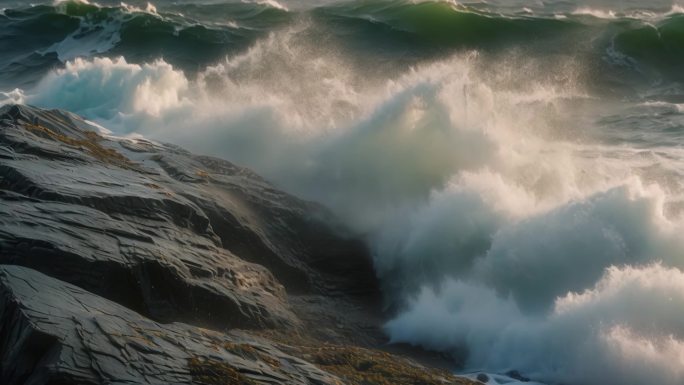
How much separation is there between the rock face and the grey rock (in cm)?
69

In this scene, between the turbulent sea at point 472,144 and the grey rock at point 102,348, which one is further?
the turbulent sea at point 472,144

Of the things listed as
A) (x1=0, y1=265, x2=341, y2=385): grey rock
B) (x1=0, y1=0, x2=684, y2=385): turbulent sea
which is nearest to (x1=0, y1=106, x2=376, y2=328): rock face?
(x1=0, y1=265, x2=341, y2=385): grey rock

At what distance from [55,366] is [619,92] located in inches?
761

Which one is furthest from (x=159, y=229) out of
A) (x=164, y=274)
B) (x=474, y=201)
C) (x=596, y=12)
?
(x=596, y=12)

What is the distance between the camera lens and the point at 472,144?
40.6 feet

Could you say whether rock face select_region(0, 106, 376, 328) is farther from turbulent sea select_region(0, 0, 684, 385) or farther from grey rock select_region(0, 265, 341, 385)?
turbulent sea select_region(0, 0, 684, 385)

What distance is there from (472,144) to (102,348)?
8.54 metres

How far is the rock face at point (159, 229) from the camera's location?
6414 mm

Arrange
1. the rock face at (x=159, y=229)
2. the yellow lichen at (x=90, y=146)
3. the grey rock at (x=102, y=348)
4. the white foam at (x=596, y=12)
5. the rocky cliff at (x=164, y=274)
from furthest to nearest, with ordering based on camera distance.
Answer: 1. the white foam at (x=596, y=12)
2. the yellow lichen at (x=90, y=146)
3. the rock face at (x=159, y=229)
4. the rocky cliff at (x=164, y=274)
5. the grey rock at (x=102, y=348)

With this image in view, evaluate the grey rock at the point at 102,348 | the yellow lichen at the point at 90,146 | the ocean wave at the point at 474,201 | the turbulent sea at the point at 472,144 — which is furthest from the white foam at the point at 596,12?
the grey rock at the point at 102,348

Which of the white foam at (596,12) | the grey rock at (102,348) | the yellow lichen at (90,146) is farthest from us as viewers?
the white foam at (596,12)

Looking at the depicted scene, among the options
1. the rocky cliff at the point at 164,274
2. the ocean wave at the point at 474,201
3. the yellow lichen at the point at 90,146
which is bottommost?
the rocky cliff at the point at 164,274

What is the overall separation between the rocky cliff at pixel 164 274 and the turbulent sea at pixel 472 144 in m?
1.02

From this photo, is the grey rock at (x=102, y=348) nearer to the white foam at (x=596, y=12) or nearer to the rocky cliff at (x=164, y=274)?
the rocky cliff at (x=164, y=274)
